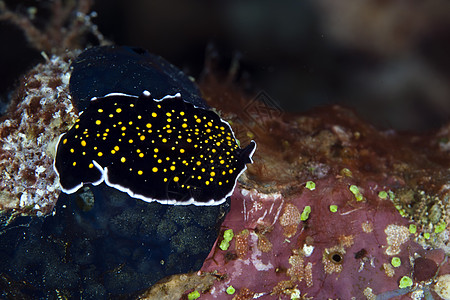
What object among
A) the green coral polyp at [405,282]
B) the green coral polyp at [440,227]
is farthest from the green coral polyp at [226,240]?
the green coral polyp at [440,227]

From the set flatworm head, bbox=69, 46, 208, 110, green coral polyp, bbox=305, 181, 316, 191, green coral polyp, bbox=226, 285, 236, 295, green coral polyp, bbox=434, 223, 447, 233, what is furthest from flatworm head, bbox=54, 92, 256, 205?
green coral polyp, bbox=434, 223, 447, 233

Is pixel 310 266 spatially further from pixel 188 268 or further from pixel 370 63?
pixel 370 63

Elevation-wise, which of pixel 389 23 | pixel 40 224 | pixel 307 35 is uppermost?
pixel 389 23

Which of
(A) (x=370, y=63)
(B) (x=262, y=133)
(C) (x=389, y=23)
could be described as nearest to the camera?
(B) (x=262, y=133)

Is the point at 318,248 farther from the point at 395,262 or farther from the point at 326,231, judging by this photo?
the point at 395,262

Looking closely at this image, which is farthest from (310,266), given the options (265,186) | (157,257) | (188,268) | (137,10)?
(137,10)

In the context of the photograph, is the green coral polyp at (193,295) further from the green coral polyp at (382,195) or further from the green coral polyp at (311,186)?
the green coral polyp at (382,195)

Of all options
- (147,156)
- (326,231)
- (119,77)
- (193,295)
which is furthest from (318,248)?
(119,77)
